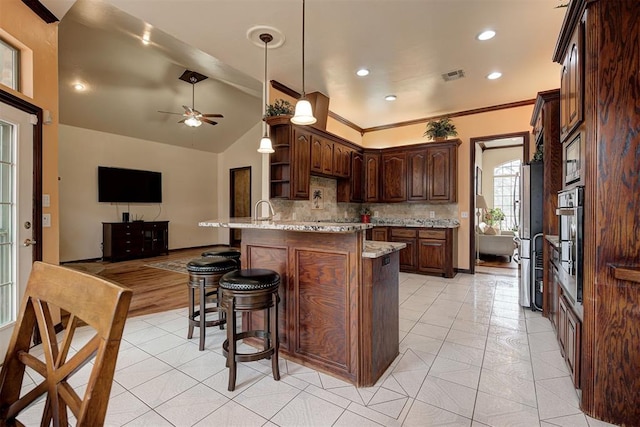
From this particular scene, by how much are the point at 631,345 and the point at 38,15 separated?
4.70 m

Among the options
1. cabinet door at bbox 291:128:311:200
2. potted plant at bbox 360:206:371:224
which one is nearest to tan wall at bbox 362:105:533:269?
potted plant at bbox 360:206:371:224

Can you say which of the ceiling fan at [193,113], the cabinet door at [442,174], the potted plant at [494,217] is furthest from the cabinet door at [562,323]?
the potted plant at [494,217]

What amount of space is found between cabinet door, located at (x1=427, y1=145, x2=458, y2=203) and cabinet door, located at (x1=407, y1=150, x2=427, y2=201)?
7cm

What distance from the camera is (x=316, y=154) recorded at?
4.61m

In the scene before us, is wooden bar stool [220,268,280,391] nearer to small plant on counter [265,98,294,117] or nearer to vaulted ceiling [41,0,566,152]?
vaulted ceiling [41,0,566,152]

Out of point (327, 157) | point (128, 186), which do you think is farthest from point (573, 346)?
point (128, 186)

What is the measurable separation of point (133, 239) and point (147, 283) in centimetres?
260

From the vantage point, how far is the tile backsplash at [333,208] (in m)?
4.62

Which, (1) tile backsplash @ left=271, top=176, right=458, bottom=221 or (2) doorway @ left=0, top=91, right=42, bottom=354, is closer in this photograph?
(2) doorway @ left=0, top=91, right=42, bottom=354

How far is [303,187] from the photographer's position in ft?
14.4

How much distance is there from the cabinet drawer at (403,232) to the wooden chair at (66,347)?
5.11 metres

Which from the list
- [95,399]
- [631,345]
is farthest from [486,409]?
[95,399]

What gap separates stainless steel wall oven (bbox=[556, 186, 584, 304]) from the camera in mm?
1765

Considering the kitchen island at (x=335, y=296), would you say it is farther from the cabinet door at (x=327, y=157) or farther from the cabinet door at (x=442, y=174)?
the cabinet door at (x=442, y=174)
